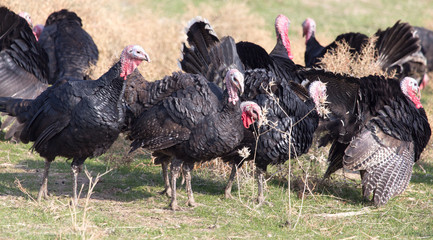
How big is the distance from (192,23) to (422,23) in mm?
13331

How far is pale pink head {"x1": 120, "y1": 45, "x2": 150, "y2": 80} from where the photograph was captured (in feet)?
16.9

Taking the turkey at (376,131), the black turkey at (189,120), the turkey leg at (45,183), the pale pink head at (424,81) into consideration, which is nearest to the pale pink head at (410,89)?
the turkey at (376,131)

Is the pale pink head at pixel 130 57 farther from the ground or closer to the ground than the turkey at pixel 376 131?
farther from the ground

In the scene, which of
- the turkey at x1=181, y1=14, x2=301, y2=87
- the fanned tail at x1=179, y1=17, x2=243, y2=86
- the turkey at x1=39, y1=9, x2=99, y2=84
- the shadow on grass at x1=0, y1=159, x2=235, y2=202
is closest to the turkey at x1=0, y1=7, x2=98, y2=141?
the turkey at x1=39, y1=9, x2=99, y2=84

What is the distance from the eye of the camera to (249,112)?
5508 millimetres

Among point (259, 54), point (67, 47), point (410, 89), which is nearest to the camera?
point (410, 89)

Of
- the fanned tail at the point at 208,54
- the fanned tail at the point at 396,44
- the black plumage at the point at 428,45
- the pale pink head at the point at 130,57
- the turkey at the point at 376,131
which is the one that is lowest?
the turkey at the point at 376,131

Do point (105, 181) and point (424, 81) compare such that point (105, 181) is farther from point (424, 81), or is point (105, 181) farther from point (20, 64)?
point (424, 81)

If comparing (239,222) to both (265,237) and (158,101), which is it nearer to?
(265,237)

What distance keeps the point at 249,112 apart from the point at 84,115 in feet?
5.12

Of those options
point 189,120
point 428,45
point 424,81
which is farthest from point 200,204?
point 428,45

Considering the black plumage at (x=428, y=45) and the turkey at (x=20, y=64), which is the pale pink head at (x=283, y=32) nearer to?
the turkey at (x=20, y=64)

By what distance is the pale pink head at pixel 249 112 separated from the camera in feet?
18.0

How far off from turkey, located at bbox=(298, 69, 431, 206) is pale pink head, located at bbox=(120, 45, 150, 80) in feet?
7.18
